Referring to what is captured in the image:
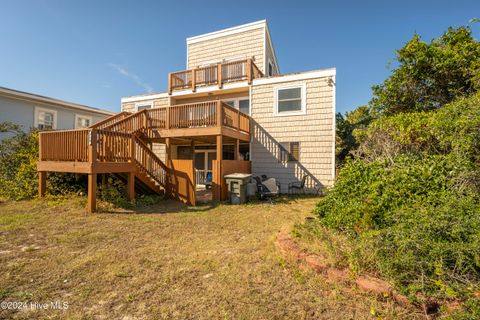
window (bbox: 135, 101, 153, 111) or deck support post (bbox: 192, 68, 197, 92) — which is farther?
window (bbox: 135, 101, 153, 111)

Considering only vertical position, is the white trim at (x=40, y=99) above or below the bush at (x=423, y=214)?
above

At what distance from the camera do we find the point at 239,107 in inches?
476

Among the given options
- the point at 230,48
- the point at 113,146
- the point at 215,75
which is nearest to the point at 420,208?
the point at 113,146

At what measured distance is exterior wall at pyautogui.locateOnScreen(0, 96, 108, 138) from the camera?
12.5 meters


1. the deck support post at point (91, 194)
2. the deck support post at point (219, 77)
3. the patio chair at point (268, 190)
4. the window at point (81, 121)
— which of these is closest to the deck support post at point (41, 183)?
the deck support post at point (91, 194)

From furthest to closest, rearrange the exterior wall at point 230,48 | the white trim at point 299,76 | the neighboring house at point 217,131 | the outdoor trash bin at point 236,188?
1. the exterior wall at point 230,48
2. the white trim at point 299,76
3. the outdoor trash bin at point 236,188
4. the neighboring house at point 217,131

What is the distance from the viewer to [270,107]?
35.7ft

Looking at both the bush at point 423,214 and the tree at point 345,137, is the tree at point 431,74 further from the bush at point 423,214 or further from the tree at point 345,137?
the tree at point 345,137

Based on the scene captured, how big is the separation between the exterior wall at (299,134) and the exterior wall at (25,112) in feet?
44.8

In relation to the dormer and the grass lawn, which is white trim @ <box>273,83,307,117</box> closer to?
the dormer

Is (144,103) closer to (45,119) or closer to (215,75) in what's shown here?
(215,75)

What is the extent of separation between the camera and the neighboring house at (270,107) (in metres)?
9.95

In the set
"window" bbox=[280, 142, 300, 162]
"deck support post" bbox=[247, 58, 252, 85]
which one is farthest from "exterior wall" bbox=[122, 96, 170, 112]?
"window" bbox=[280, 142, 300, 162]

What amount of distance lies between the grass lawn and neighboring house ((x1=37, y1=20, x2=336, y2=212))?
2.52 meters
